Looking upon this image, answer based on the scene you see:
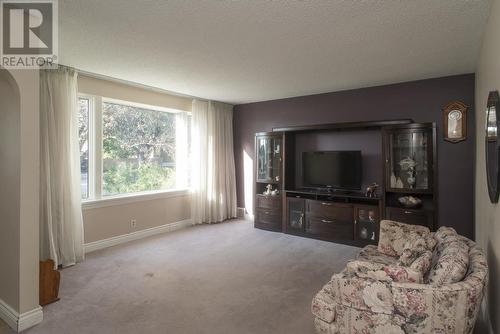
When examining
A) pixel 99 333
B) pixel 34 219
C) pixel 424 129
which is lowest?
pixel 99 333

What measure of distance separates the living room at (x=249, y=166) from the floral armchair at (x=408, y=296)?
0.04 feet

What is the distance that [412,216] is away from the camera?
3953 millimetres

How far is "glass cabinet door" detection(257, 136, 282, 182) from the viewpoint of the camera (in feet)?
17.9

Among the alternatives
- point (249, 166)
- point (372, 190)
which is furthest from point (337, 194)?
point (249, 166)

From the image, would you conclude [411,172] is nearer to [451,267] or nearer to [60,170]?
[451,267]

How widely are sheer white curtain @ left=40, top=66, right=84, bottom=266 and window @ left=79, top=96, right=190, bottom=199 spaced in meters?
0.45

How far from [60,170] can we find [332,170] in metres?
3.97

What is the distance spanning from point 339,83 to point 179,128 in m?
3.08

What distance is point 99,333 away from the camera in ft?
7.36

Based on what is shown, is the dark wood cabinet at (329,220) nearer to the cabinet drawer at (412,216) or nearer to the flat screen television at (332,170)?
the flat screen television at (332,170)

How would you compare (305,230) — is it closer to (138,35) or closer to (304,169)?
(304,169)

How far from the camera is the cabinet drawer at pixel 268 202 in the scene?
209 inches

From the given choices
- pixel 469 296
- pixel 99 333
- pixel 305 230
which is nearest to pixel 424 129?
pixel 305 230

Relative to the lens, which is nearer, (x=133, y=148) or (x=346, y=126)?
(x=346, y=126)
